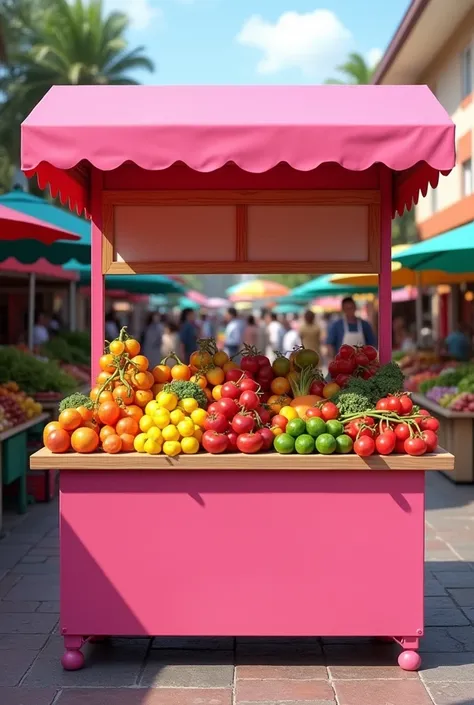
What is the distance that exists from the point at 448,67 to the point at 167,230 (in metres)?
16.0

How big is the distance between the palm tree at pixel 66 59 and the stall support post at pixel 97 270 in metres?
27.3

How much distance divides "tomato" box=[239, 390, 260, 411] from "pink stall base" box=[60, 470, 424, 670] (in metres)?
0.38

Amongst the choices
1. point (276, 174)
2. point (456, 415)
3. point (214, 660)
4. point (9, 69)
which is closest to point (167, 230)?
point (276, 174)

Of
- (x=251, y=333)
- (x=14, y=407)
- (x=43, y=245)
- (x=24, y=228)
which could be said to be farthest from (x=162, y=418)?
(x=251, y=333)

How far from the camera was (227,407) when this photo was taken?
15.8ft

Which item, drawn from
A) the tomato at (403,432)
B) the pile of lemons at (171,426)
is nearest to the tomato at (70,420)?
the pile of lemons at (171,426)

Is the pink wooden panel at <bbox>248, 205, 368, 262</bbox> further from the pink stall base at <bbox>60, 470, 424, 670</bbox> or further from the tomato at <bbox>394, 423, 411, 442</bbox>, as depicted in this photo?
the pink stall base at <bbox>60, 470, 424, 670</bbox>

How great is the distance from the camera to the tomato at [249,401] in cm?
488

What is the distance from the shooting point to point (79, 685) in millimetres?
4555

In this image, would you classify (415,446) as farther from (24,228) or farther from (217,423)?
(24,228)

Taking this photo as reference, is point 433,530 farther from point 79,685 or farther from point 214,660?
point 79,685

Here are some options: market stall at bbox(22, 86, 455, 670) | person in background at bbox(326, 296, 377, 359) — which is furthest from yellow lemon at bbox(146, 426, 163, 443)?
person in background at bbox(326, 296, 377, 359)

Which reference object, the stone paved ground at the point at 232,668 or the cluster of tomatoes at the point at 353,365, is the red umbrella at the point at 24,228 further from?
the cluster of tomatoes at the point at 353,365

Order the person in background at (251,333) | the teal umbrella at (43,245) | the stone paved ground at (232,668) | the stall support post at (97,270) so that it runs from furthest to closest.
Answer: the person in background at (251,333)
the teal umbrella at (43,245)
the stall support post at (97,270)
the stone paved ground at (232,668)
